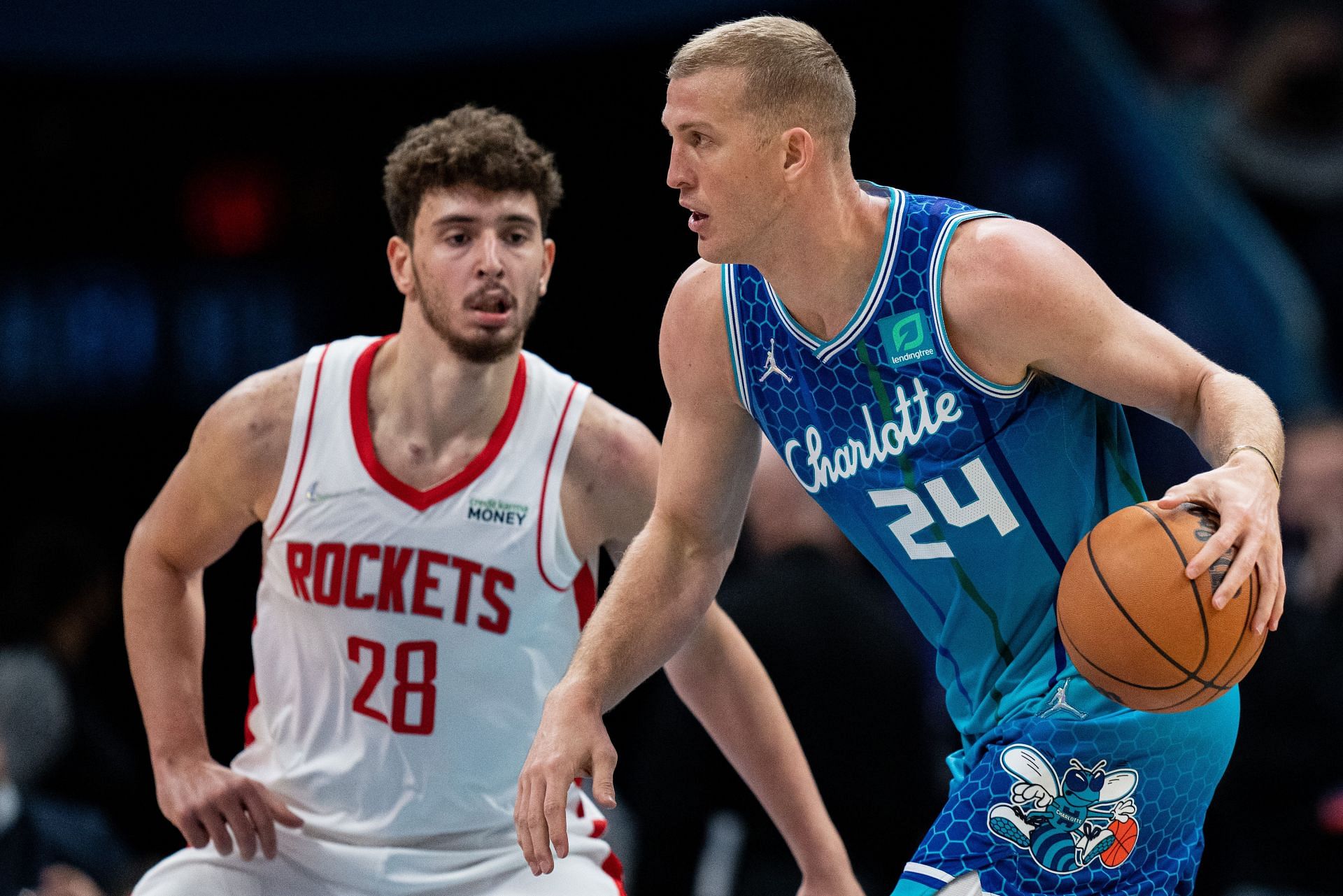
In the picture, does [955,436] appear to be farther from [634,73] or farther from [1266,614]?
[634,73]

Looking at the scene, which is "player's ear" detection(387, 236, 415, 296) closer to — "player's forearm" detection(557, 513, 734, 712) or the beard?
the beard

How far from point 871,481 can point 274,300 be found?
7.21m

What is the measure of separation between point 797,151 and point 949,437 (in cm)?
71

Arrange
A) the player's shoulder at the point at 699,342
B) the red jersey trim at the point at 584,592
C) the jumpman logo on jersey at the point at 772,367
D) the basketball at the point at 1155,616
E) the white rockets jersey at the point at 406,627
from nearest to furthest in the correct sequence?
the basketball at the point at 1155,616, the jumpman logo on jersey at the point at 772,367, the player's shoulder at the point at 699,342, the white rockets jersey at the point at 406,627, the red jersey trim at the point at 584,592

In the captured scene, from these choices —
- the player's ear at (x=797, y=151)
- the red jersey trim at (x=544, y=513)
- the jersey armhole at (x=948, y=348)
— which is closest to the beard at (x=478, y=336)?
the red jersey trim at (x=544, y=513)

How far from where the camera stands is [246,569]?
34.8ft

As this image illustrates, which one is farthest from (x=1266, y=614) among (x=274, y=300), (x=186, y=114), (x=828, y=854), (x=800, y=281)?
(x=186, y=114)

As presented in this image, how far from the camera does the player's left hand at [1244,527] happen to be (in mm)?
2869

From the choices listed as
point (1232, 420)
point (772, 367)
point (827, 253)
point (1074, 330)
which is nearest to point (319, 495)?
point (772, 367)

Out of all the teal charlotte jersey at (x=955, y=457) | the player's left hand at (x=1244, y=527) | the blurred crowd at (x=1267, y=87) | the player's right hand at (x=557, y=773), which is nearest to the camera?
the player's left hand at (x=1244, y=527)

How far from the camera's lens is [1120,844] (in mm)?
Result: 3389

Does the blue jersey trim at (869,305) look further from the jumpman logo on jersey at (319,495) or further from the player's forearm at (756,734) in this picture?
the jumpman logo on jersey at (319,495)

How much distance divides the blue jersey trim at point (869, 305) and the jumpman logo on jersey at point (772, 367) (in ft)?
0.26

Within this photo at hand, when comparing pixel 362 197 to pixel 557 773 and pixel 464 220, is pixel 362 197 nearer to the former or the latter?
pixel 464 220
